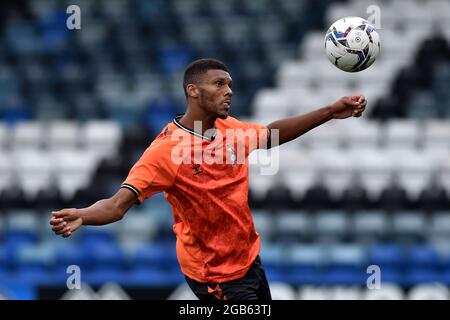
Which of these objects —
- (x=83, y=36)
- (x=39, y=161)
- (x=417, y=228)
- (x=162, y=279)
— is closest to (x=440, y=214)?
(x=417, y=228)

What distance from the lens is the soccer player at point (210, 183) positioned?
6129 mm

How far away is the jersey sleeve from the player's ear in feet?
1.15

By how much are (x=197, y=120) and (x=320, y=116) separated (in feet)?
2.47

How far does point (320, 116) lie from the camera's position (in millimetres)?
6301

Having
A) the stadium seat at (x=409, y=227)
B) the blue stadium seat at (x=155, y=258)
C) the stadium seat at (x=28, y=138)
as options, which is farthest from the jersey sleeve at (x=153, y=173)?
the stadium seat at (x=28, y=138)

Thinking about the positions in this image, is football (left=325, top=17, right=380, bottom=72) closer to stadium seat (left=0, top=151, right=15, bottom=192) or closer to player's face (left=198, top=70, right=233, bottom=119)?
player's face (left=198, top=70, right=233, bottom=119)

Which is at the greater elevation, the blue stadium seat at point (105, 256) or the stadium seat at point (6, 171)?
the stadium seat at point (6, 171)

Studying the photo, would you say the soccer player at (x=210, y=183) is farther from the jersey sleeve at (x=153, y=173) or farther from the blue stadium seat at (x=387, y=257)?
the blue stadium seat at (x=387, y=257)

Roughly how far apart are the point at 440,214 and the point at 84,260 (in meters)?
3.84

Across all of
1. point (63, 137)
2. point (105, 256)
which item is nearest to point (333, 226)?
point (105, 256)

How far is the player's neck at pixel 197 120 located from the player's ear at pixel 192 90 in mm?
101

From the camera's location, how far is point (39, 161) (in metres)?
12.5

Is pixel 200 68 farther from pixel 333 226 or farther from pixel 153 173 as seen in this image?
pixel 333 226

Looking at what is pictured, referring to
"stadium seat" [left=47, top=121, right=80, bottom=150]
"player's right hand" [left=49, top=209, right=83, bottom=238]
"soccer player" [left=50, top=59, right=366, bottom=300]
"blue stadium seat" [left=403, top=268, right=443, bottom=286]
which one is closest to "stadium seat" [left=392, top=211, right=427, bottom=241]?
"blue stadium seat" [left=403, top=268, right=443, bottom=286]
